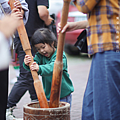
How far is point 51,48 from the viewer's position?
309 cm

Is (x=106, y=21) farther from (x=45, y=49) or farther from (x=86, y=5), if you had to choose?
(x=45, y=49)

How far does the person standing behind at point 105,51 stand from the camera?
205 cm

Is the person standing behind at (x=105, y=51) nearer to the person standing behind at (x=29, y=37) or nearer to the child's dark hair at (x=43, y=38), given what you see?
the child's dark hair at (x=43, y=38)

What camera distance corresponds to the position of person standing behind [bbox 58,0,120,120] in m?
2.05

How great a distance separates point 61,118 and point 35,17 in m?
1.71

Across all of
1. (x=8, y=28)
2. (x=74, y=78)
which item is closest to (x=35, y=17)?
(x=8, y=28)

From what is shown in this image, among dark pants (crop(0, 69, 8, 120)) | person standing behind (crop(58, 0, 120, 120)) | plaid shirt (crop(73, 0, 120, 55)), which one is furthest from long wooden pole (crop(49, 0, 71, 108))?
dark pants (crop(0, 69, 8, 120))

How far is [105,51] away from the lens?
2.09m

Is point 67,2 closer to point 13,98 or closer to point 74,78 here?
point 13,98

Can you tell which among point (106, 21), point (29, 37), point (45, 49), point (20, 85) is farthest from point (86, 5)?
point (20, 85)

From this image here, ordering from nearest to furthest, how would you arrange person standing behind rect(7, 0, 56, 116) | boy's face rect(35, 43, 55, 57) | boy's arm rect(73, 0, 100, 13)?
boy's arm rect(73, 0, 100, 13), boy's face rect(35, 43, 55, 57), person standing behind rect(7, 0, 56, 116)

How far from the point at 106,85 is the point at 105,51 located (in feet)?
0.90

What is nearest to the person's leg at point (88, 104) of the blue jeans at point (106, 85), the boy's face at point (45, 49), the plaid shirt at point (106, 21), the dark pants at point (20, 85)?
the blue jeans at point (106, 85)

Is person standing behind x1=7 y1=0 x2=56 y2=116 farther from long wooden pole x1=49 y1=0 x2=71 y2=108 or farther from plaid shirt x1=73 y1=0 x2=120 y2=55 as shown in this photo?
plaid shirt x1=73 y1=0 x2=120 y2=55
